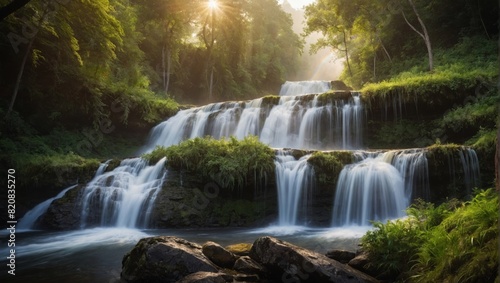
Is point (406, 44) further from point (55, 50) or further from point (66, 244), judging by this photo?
point (66, 244)

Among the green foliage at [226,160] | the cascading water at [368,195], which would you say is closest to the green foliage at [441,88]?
the cascading water at [368,195]

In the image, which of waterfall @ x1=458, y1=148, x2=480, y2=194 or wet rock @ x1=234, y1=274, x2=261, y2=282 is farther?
waterfall @ x1=458, y1=148, x2=480, y2=194

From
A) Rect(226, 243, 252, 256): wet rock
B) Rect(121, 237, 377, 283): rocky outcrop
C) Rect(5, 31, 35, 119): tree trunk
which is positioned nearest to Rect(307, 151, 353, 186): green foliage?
Rect(226, 243, 252, 256): wet rock

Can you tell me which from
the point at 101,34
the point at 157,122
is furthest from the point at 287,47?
the point at 101,34

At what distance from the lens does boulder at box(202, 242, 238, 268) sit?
5602 millimetres

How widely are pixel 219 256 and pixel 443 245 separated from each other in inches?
133

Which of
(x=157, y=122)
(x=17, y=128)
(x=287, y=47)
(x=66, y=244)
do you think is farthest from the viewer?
(x=287, y=47)

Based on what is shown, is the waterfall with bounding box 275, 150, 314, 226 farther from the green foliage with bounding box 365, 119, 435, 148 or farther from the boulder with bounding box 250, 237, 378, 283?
the green foliage with bounding box 365, 119, 435, 148

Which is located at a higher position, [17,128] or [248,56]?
[248,56]

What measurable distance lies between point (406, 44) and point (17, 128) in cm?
2655

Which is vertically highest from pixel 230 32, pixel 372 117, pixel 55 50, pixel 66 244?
pixel 230 32

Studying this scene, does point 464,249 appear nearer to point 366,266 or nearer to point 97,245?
point 366,266

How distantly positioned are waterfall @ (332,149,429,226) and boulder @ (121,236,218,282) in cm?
600

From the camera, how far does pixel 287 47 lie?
160 feet
